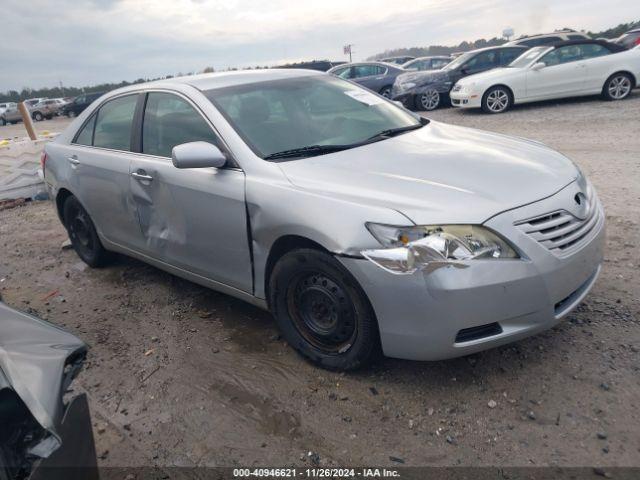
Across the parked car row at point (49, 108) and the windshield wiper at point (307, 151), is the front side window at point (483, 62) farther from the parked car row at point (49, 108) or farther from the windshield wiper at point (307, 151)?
the parked car row at point (49, 108)

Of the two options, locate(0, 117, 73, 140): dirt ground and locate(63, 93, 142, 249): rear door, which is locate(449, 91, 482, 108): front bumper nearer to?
locate(63, 93, 142, 249): rear door

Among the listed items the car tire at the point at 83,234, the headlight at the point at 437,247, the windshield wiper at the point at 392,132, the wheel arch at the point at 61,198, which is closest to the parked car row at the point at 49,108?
the wheel arch at the point at 61,198

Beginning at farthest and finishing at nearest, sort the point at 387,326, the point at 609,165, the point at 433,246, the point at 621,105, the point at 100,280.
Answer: the point at 621,105 < the point at 609,165 < the point at 100,280 < the point at 387,326 < the point at 433,246

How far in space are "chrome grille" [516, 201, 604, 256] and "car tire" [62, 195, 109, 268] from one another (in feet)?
12.5

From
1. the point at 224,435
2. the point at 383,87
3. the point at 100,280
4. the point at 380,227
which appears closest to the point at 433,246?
the point at 380,227

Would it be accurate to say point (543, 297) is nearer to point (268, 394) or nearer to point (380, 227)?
point (380, 227)

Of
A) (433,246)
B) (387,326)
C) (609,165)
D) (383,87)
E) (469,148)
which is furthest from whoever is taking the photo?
(383,87)

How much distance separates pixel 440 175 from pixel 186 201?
168cm

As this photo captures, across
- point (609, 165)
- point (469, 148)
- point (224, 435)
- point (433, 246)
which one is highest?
point (469, 148)

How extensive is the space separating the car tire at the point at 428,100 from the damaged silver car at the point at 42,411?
13.5 m

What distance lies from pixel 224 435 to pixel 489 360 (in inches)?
59.9

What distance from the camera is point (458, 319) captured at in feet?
8.22

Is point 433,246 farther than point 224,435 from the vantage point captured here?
No

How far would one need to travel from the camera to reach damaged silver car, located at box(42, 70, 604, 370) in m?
2.52
